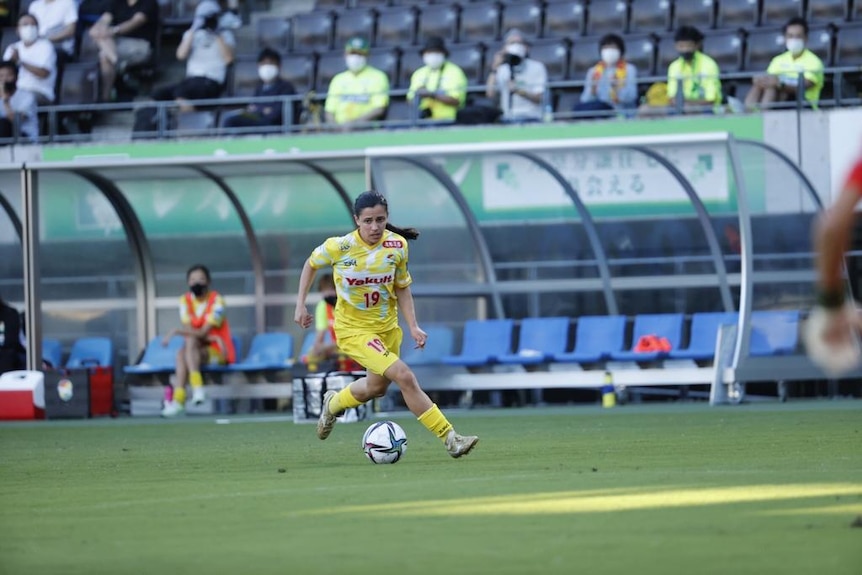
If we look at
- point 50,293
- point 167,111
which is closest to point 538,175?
point 167,111

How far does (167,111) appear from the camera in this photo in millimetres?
23672

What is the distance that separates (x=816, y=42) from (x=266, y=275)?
813 centimetres

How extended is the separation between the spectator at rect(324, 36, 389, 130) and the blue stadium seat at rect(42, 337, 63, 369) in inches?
196

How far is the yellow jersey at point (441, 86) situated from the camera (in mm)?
22181

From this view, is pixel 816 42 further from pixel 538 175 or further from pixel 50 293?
pixel 50 293

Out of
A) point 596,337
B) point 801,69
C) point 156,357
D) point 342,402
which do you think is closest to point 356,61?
point 156,357

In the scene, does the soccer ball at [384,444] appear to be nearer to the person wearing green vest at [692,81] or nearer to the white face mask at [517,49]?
the person wearing green vest at [692,81]

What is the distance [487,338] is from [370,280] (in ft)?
33.5

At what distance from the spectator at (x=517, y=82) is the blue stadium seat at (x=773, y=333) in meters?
4.07

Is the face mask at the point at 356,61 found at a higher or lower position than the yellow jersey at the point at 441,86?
higher

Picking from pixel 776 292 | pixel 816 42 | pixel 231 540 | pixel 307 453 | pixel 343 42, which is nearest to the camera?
pixel 231 540

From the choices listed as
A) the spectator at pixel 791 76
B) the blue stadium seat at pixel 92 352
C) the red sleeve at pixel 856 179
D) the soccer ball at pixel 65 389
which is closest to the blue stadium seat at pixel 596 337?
the spectator at pixel 791 76

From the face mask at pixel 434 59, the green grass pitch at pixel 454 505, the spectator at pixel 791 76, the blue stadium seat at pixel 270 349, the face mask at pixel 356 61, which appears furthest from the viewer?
the face mask at pixel 356 61

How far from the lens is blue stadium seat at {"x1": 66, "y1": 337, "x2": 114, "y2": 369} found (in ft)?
75.5
